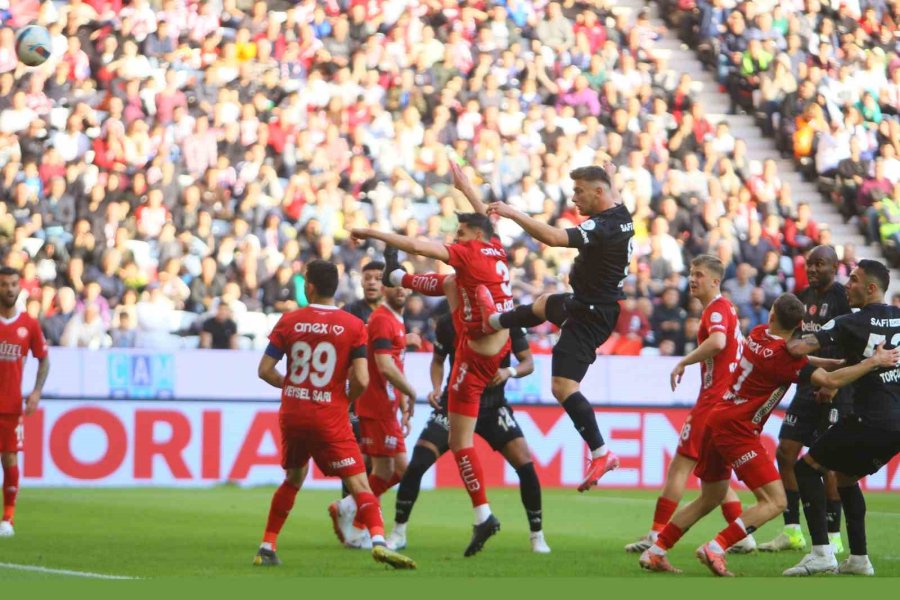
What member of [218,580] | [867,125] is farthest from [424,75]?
[218,580]

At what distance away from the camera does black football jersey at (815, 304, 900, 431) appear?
10.4 meters

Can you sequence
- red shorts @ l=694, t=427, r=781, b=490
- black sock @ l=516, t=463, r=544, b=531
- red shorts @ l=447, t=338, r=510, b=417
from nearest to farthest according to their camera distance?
1. red shorts @ l=694, t=427, r=781, b=490
2. red shorts @ l=447, t=338, r=510, b=417
3. black sock @ l=516, t=463, r=544, b=531

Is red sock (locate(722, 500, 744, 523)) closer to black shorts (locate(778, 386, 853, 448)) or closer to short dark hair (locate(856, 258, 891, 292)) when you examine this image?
black shorts (locate(778, 386, 853, 448))

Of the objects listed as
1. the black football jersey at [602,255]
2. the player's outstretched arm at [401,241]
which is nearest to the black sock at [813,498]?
the black football jersey at [602,255]

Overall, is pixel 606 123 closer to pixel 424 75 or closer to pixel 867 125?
pixel 424 75

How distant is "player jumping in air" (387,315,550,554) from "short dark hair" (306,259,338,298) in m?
2.00

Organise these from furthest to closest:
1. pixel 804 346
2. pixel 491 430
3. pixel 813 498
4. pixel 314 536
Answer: pixel 314 536, pixel 491 430, pixel 813 498, pixel 804 346

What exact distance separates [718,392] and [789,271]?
40.3ft

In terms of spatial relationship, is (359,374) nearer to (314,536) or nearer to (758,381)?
(758,381)

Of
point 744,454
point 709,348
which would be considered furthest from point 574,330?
point 744,454

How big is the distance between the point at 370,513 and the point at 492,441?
2.32m

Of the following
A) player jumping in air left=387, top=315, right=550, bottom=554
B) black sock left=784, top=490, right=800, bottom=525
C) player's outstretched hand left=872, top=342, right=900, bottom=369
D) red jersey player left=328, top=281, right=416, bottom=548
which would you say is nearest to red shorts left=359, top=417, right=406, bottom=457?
red jersey player left=328, top=281, right=416, bottom=548

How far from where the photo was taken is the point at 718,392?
12.3 meters

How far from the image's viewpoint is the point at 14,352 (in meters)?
13.9
